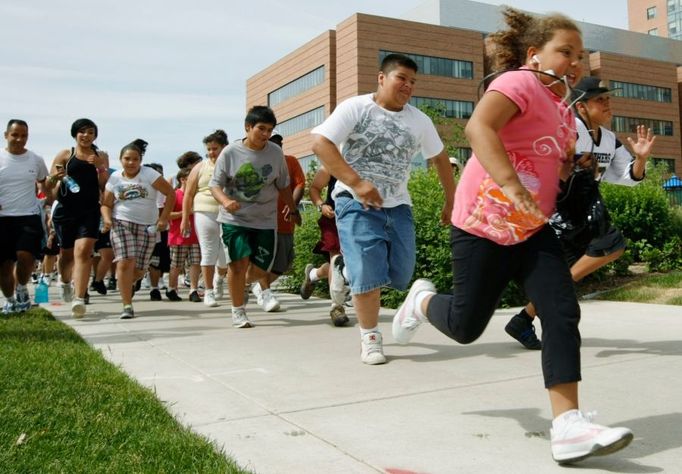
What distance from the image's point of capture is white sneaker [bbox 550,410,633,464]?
8.19 feet

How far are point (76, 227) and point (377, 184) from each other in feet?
14.9

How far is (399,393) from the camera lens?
12.3 feet

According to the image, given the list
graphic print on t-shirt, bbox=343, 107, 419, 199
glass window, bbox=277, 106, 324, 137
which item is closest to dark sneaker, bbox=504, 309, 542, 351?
graphic print on t-shirt, bbox=343, 107, 419, 199

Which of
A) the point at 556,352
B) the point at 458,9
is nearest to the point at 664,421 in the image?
the point at 556,352

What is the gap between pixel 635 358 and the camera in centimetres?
447

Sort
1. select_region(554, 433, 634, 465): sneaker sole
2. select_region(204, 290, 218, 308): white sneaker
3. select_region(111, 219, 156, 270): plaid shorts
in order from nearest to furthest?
1. select_region(554, 433, 634, 465): sneaker sole
2. select_region(111, 219, 156, 270): plaid shorts
3. select_region(204, 290, 218, 308): white sneaker

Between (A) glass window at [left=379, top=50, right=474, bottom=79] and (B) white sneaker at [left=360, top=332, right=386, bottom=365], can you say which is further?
(A) glass window at [left=379, top=50, right=474, bottom=79]

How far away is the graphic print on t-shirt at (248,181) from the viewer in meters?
6.48

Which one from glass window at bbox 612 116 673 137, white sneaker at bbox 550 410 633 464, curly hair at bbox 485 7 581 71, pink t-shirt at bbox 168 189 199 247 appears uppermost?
glass window at bbox 612 116 673 137

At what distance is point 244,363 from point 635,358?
251cm

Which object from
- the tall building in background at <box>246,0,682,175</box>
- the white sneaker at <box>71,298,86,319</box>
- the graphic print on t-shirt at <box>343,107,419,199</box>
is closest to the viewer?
the graphic print on t-shirt at <box>343,107,419,199</box>

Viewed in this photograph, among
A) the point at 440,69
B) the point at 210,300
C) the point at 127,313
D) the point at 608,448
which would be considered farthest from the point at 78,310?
the point at 440,69

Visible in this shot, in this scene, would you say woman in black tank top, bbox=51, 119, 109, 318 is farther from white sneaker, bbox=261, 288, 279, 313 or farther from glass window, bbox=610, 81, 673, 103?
glass window, bbox=610, 81, 673, 103

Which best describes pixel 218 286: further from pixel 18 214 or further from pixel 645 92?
pixel 645 92
